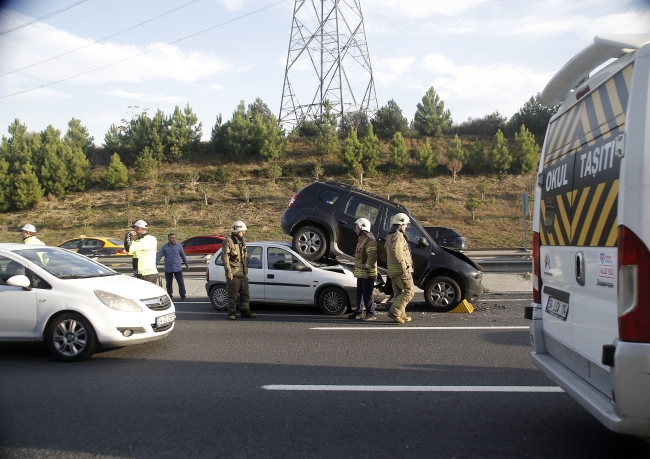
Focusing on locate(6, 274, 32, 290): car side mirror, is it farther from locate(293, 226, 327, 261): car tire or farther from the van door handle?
the van door handle

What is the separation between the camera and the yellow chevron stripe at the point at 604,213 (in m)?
3.21

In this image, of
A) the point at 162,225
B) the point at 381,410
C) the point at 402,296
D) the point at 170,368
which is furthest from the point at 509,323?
the point at 162,225

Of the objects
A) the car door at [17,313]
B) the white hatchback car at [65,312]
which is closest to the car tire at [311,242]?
the white hatchback car at [65,312]

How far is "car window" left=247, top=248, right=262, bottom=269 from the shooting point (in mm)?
10805

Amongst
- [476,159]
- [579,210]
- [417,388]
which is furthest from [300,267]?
[476,159]

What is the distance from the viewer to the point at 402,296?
9.13 m

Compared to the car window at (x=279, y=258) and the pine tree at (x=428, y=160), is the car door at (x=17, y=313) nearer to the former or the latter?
the car window at (x=279, y=258)

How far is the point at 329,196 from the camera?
1084cm

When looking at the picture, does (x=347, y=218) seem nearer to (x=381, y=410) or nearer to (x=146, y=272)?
(x=146, y=272)

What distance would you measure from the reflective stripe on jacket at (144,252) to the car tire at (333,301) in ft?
11.0

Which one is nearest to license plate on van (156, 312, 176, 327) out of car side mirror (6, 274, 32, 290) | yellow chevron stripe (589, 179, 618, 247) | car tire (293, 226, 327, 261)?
car side mirror (6, 274, 32, 290)

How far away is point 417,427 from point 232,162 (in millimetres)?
44040

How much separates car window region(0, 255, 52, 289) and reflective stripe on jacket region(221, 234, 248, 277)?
133 inches

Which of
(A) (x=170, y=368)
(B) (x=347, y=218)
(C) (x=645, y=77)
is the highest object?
(C) (x=645, y=77)
